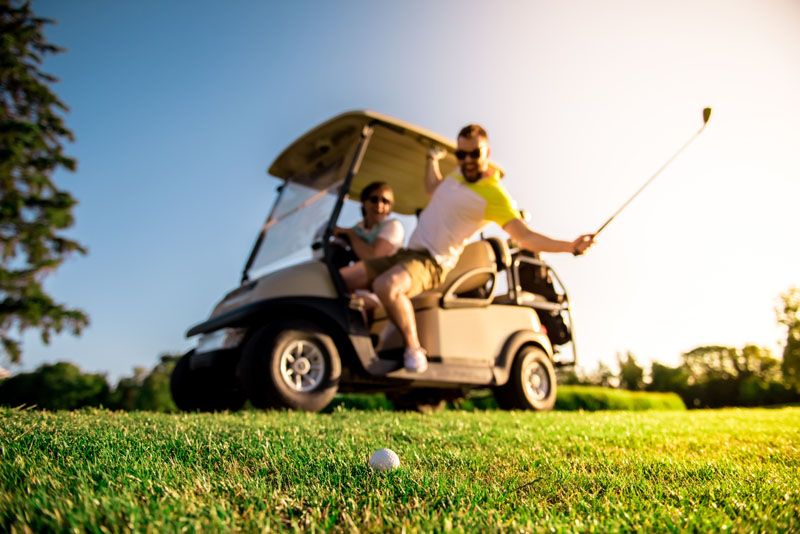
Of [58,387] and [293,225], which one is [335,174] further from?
[58,387]

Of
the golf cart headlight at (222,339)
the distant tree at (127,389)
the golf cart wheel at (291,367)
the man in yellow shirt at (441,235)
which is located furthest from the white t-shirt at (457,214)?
the distant tree at (127,389)

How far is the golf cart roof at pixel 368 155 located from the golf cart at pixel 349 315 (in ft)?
0.04

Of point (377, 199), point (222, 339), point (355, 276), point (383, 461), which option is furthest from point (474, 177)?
point (383, 461)

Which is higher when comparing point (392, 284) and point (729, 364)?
point (392, 284)

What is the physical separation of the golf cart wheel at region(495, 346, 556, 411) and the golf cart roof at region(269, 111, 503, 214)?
1.87 meters

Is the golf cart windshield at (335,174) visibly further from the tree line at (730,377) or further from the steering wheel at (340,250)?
the tree line at (730,377)

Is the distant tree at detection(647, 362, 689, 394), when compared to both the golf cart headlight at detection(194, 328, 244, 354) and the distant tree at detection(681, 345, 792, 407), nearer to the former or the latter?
the distant tree at detection(681, 345, 792, 407)

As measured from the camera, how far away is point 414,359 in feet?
14.3

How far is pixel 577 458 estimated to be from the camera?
2.32 m

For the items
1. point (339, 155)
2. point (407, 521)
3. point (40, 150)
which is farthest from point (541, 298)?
point (40, 150)

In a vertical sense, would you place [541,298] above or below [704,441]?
above

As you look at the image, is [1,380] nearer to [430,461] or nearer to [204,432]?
[204,432]

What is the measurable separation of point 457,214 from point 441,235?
229mm

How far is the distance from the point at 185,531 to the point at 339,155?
4445 mm
